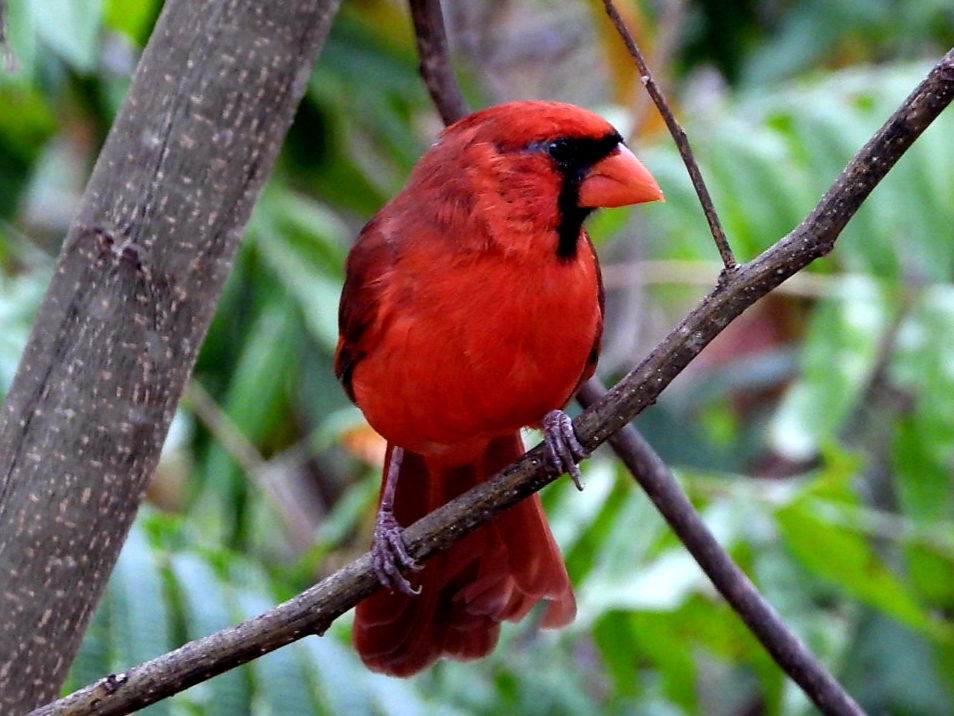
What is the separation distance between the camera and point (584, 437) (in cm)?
151

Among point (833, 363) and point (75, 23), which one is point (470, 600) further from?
point (75, 23)

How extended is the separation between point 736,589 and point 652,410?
189 centimetres

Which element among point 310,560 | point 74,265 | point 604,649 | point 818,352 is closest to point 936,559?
point 818,352

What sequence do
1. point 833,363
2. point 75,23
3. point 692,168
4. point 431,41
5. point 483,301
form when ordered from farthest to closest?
point 833,363 → point 75,23 → point 431,41 → point 483,301 → point 692,168

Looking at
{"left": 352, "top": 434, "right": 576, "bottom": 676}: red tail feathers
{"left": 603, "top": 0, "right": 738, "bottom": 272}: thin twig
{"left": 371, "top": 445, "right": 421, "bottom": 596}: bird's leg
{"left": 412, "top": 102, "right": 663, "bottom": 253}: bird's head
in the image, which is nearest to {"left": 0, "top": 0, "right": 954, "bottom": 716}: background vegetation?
{"left": 352, "top": 434, "right": 576, "bottom": 676}: red tail feathers

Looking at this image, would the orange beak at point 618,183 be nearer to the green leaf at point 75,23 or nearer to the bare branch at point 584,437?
the bare branch at point 584,437

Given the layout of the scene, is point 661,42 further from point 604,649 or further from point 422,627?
point 422,627

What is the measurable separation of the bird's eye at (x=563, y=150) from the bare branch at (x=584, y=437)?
53cm

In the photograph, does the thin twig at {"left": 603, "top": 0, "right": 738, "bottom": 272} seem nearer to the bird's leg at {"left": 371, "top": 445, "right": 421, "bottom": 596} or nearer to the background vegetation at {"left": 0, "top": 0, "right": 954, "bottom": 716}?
the bird's leg at {"left": 371, "top": 445, "right": 421, "bottom": 596}

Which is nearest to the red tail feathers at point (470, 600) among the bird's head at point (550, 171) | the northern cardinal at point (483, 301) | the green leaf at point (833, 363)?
the northern cardinal at point (483, 301)

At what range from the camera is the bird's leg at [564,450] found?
1565 mm

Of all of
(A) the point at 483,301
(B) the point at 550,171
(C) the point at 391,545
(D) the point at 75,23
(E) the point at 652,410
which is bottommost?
(C) the point at 391,545

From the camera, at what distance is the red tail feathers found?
210cm

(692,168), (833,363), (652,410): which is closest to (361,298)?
(692,168)
